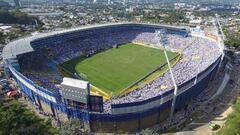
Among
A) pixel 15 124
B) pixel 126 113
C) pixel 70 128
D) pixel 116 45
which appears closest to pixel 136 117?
pixel 126 113

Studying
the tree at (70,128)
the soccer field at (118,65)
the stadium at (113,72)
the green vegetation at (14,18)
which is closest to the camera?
the tree at (70,128)

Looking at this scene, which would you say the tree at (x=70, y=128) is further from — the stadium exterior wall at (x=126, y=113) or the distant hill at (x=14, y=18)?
the distant hill at (x=14, y=18)

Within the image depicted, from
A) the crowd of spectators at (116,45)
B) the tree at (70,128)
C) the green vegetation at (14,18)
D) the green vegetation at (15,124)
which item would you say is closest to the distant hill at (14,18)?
the green vegetation at (14,18)

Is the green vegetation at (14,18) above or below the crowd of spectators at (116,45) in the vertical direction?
above

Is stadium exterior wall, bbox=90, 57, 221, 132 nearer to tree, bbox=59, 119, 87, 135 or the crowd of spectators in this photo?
the crowd of spectators

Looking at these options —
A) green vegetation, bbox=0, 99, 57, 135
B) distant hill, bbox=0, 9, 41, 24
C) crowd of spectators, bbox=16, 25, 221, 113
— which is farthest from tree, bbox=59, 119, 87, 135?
distant hill, bbox=0, 9, 41, 24

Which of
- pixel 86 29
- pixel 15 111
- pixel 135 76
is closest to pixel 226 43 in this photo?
pixel 135 76

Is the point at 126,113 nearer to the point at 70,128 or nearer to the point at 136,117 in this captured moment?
the point at 136,117

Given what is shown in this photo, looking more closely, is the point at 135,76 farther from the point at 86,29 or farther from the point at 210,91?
the point at 86,29
